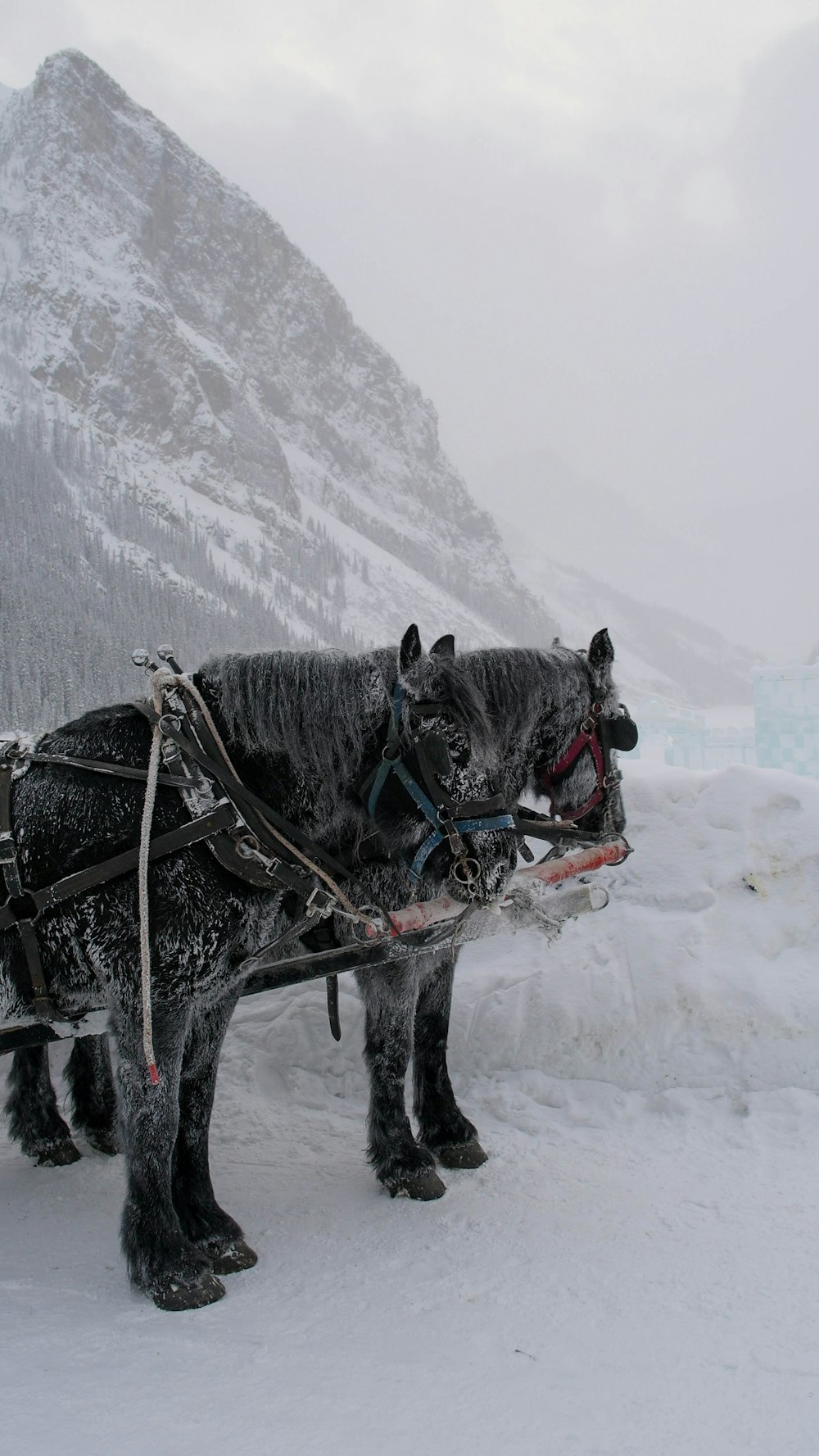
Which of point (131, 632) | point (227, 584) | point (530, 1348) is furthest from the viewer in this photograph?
point (227, 584)

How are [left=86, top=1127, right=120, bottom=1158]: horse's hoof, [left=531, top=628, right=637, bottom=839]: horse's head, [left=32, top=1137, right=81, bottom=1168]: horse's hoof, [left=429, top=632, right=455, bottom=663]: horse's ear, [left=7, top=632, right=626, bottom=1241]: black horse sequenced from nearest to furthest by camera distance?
[left=429, top=632, right=455, bottom=663]: horse's ear, [left=7, top=632, right=626, bottom=1241]: black horse, [left=531, top=628, right=637, bottom=839]: horse's head, [left=32, top=1137, right=81, bottom=1168]: horse's hoof, [left=86, top=1127, right=120, bottom=1158]: horse's hoof

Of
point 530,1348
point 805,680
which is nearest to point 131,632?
point 805,680

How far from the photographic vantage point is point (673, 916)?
436 cm

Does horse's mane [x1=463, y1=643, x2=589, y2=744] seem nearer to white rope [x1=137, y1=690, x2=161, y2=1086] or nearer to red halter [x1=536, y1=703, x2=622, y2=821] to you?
red halter [x1=536, y1=703, x2=622, y2=821]

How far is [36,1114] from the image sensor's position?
3656 mm

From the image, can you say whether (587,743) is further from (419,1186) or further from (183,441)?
(183,441)

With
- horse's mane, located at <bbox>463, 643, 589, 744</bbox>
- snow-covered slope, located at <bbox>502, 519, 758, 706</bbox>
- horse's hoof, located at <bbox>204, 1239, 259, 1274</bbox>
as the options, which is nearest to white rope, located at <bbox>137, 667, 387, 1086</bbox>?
horse's hoof, located at <bbox>204, 1239, 259, 1274</bbox>

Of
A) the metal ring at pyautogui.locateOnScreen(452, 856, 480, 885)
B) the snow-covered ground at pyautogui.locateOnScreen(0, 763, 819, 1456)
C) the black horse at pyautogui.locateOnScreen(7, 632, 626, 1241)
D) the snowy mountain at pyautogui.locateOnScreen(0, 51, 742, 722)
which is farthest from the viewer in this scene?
the snowy mountain at pyautogui.locateOnScreen(0, 51, 742, 722)

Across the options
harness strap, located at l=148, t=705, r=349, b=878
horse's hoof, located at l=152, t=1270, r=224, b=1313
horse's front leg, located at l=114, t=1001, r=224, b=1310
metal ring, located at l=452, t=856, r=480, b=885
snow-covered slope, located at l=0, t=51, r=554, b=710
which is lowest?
horse's hoof, located at l=152, t=1270, r=224, b=1313

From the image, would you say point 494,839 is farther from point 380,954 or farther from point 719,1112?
point 719,1112

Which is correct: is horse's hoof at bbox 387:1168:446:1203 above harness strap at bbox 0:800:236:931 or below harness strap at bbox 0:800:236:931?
below

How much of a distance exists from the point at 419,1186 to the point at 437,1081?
0.53 meters

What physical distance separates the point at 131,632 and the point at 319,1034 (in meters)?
6.82

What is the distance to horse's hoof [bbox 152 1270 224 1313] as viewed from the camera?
2.31 meters
